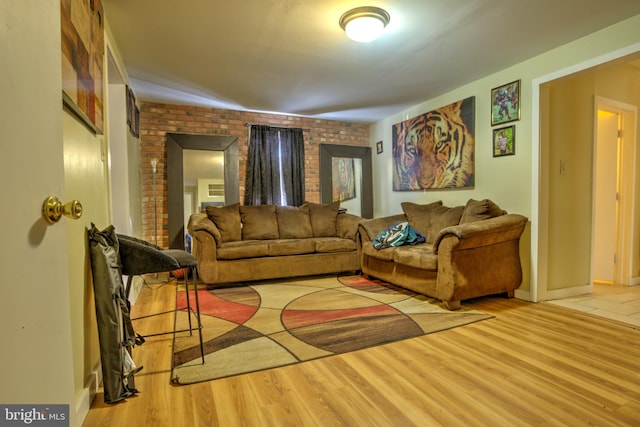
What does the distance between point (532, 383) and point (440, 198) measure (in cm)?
275

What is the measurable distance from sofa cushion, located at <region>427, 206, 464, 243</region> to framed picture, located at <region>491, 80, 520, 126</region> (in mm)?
977

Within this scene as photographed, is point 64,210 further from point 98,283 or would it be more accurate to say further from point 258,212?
point 258,212

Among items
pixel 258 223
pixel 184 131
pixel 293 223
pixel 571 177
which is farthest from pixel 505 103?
pixel 184 131

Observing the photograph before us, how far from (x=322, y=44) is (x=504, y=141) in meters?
2.03

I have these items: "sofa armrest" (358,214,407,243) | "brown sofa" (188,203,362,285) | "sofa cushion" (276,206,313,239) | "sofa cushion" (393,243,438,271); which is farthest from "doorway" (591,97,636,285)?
"sofa cushion" (276,206,313,239)

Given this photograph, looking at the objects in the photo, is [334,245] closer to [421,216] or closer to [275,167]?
[421,216]

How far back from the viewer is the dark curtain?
15.7 ft

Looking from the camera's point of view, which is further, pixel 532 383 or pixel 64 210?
pixel 532 383

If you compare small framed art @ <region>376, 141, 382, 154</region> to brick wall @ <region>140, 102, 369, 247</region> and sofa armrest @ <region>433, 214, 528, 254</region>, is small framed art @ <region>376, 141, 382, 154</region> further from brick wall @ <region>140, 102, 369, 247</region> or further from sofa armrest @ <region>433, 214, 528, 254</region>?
sofa armrest @ <region>433, 214, 528, 254</region>

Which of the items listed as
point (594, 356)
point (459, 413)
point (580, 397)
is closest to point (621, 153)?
point (594, 356)

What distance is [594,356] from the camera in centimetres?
191

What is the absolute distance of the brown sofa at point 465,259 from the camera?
2.72 metres

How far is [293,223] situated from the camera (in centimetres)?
434

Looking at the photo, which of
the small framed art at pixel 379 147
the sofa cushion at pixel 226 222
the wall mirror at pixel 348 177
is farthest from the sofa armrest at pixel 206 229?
the small framed art at pixel 379 147
